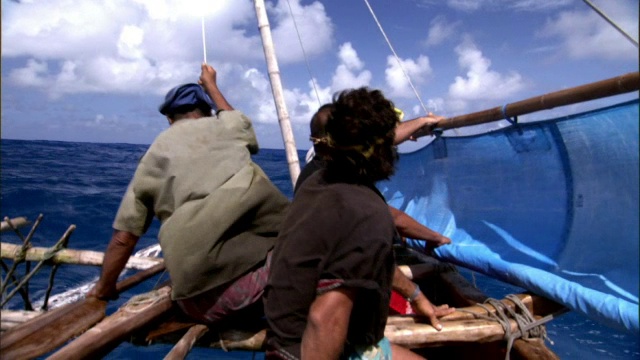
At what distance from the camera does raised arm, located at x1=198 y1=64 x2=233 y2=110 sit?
3553 millimetres

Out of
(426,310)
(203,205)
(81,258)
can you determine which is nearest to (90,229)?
(81,258)

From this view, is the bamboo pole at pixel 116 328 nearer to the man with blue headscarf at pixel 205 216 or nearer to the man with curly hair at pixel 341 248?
the man with blue headscarf at pixel 205 216

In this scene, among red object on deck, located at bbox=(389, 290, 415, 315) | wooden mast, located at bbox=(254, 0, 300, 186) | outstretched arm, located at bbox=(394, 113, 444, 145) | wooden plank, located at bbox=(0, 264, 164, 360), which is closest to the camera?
wooden plank, located at bbox=(0, 264, 164, 360)

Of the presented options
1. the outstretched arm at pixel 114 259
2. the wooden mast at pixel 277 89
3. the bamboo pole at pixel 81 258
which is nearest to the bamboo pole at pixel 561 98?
the wooden mast at pixel 277 89

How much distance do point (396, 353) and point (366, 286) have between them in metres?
0.72

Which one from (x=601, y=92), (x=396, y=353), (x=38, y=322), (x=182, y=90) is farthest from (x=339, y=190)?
(x=38, y=322)

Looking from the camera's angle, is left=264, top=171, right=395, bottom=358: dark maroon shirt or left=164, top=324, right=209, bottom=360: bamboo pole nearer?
left=264, top=171, right=395, bottom=358: dark maroon shirt

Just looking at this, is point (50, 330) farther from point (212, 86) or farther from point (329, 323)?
point (212, 86)

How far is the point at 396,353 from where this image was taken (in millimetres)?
2133

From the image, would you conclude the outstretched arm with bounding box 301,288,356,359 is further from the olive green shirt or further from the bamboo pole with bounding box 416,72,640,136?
the bamboo pole with bounding box 416,72,640,136

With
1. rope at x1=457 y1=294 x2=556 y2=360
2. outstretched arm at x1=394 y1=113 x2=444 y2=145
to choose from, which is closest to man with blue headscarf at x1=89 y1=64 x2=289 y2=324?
rope at x1=457 y1=294 x2=556 y2=360

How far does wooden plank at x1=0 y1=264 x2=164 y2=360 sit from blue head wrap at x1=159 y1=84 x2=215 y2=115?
1.27 m

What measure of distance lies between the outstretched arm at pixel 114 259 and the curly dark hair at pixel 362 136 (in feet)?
4.48

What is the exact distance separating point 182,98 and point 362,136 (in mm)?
1436
